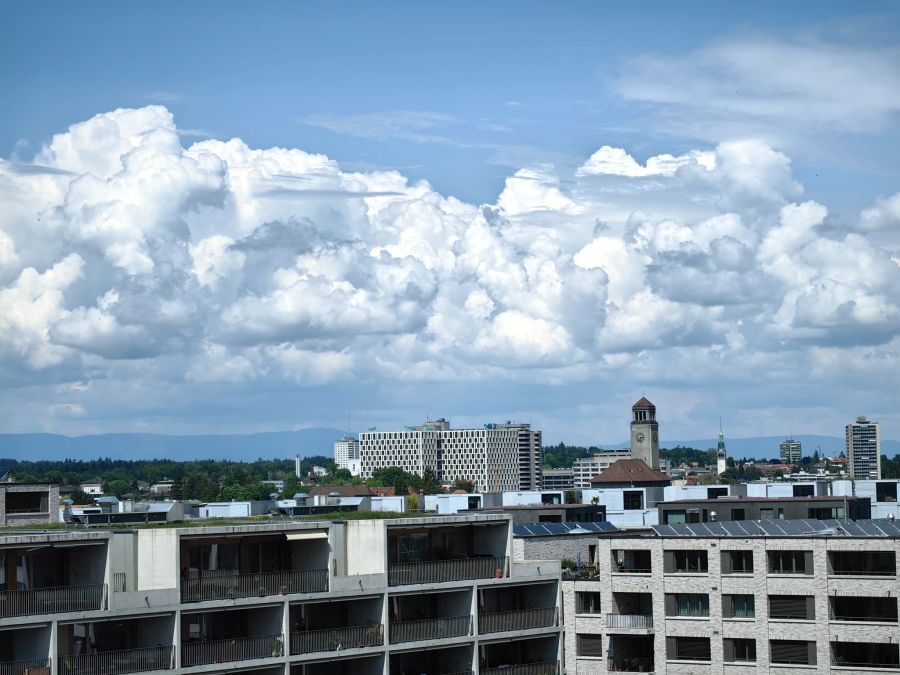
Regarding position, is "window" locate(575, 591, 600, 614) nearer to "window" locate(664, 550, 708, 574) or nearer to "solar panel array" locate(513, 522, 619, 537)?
"window" locate(664, 550, 708, 574)

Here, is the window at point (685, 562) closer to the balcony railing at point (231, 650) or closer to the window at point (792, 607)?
the window at point (792, 607)

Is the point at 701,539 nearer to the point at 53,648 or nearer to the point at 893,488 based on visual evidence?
the point at 53,648

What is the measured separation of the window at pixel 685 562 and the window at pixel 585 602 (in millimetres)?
5300

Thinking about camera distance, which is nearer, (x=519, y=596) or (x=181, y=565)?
(x=181, y=565)

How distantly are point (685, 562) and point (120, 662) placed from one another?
117ft

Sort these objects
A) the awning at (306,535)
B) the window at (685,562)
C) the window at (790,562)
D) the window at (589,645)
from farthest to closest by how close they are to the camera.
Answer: the window at (589,645)
the window at (685,562)
the window at (790,562)
the awning at (306,535)

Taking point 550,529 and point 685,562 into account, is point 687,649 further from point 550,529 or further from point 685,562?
point 550,529

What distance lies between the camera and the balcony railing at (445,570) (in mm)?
64562

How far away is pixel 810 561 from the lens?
244 ft

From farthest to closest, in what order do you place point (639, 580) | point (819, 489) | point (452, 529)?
point (819, 489) → point (639, 580) → point (452, 529)

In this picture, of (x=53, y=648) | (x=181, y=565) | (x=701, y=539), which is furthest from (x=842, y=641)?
(x=53, y=648)

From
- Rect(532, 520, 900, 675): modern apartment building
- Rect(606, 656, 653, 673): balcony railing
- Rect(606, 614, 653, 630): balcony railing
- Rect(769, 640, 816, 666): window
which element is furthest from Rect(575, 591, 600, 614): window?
Rect(769, 640, 816, 666): window

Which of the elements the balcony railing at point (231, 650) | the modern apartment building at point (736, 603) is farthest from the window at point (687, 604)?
the balcony railing at point (231, 650)

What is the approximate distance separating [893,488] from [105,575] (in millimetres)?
100649
